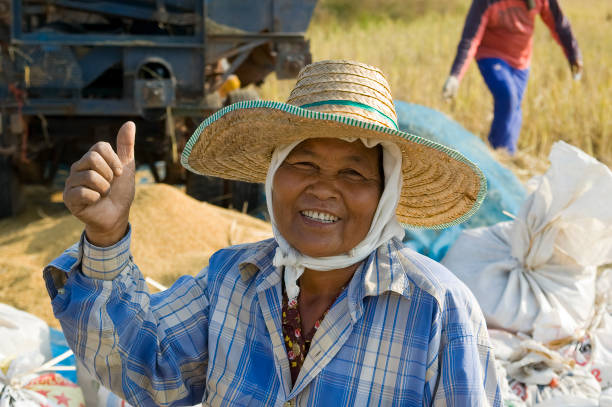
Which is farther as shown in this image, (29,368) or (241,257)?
(29,368)

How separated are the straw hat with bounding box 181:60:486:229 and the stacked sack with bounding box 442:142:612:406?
41.1 inches

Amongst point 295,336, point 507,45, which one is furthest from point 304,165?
point 507,45

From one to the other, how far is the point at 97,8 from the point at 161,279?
7.26 feet

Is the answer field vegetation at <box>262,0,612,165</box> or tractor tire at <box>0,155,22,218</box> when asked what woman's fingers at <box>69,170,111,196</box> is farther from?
field vegetation at <box>262,0,612,165</box>

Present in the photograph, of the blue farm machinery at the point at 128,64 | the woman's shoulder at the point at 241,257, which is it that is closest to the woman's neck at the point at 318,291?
the woman's shoulder at the point at 241,257

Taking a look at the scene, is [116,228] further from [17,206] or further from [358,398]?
[17,206]

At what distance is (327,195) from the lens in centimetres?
170

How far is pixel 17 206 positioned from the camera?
17.8 feet

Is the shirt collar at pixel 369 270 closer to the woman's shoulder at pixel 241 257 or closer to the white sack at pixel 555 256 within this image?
the woman's shoulder at pixel 241 257

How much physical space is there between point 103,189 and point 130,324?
35 centimetres

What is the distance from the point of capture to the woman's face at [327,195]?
66.9 inches

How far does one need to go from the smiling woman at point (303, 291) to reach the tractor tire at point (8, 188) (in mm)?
3711

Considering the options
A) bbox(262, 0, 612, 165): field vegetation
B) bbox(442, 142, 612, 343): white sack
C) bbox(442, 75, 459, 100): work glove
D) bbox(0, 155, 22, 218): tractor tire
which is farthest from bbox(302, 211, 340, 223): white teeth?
bbox(262, 0, 612, 165): field vegetation

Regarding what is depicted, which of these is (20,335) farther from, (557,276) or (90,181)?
(557,276)
